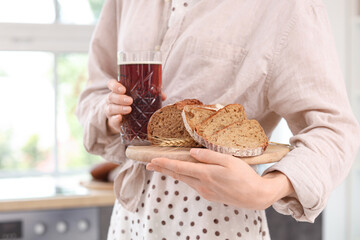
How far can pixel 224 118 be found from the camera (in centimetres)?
87

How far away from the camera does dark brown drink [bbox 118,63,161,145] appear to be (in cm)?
91

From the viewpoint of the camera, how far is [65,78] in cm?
276

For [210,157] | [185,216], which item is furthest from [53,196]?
[210,157]

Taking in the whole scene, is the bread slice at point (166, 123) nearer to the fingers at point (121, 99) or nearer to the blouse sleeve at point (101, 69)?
the fingers at point (121, 99)

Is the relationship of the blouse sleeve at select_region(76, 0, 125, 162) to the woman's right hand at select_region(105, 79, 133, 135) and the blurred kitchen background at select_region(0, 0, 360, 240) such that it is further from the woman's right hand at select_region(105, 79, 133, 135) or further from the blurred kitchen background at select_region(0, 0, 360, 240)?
the blurred kitchen background at select_region(0, 0, 360, 240)

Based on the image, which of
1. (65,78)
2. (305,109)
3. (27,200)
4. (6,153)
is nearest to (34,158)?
(6,153)

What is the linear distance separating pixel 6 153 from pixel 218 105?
2.11 metres

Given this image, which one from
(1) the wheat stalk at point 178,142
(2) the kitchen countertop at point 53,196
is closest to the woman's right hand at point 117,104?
(1) the wheat stalk at point 178,142

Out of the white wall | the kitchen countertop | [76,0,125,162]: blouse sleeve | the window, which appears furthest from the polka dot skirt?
the window

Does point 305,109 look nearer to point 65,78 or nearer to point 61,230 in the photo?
point 61,230

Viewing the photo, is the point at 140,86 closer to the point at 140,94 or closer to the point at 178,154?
the point at 140,94

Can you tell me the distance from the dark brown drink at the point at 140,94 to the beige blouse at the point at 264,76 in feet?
0.26

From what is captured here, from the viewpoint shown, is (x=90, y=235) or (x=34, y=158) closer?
(x=90, y=235)

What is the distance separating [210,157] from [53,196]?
56.0 inches
